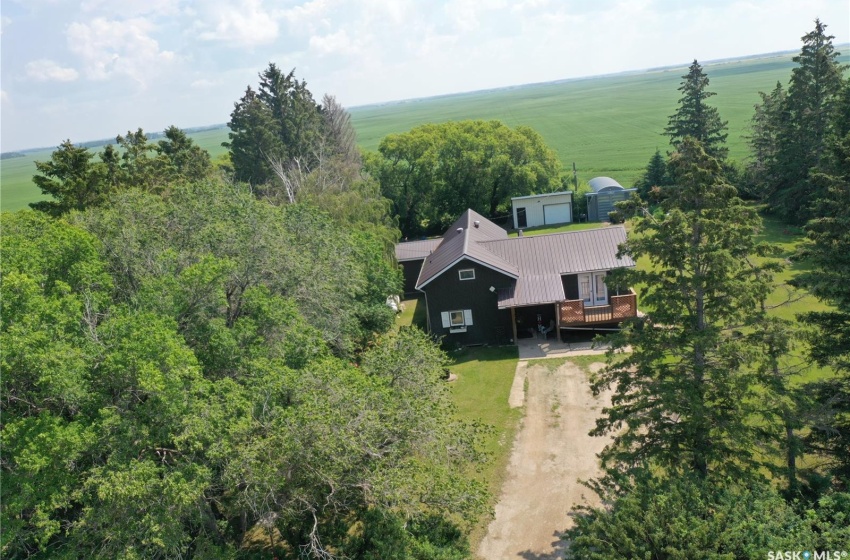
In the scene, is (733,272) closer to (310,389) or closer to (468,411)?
(310,389)

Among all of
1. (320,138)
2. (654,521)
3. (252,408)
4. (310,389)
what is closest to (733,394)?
(654,521)

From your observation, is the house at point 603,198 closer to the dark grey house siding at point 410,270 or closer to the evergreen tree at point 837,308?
the dark grey house siding at point 410,270

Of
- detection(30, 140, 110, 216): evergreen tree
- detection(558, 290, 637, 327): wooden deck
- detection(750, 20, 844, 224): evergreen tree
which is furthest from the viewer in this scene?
detection(750, 20, 844, 224): evergreen tree

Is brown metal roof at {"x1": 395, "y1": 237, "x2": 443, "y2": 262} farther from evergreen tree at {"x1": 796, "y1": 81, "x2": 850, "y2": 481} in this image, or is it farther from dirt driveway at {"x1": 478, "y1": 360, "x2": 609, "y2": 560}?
evergreen tree at {"x1": 796, "y1": 81, "x2": 850, "y2": 481}

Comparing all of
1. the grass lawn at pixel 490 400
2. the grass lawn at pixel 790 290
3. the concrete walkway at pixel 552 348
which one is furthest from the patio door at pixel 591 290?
the grass lawn at pixel 490 400

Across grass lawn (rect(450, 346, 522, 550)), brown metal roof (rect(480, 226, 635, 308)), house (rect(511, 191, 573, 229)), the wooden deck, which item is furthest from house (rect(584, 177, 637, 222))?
grass lawn (rect(450, 346, 522, 550))

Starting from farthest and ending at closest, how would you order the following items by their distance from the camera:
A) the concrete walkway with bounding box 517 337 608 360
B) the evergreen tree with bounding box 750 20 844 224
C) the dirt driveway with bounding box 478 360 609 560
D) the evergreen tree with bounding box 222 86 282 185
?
the evergreen tree with bounding box 222 86 282 185 → the evergreen tree with bounding box 750 20 844 224 → the concrete walkway with bounding box 517 337 608 360 → the dirt driveway with bounding box 478 360 609 560
